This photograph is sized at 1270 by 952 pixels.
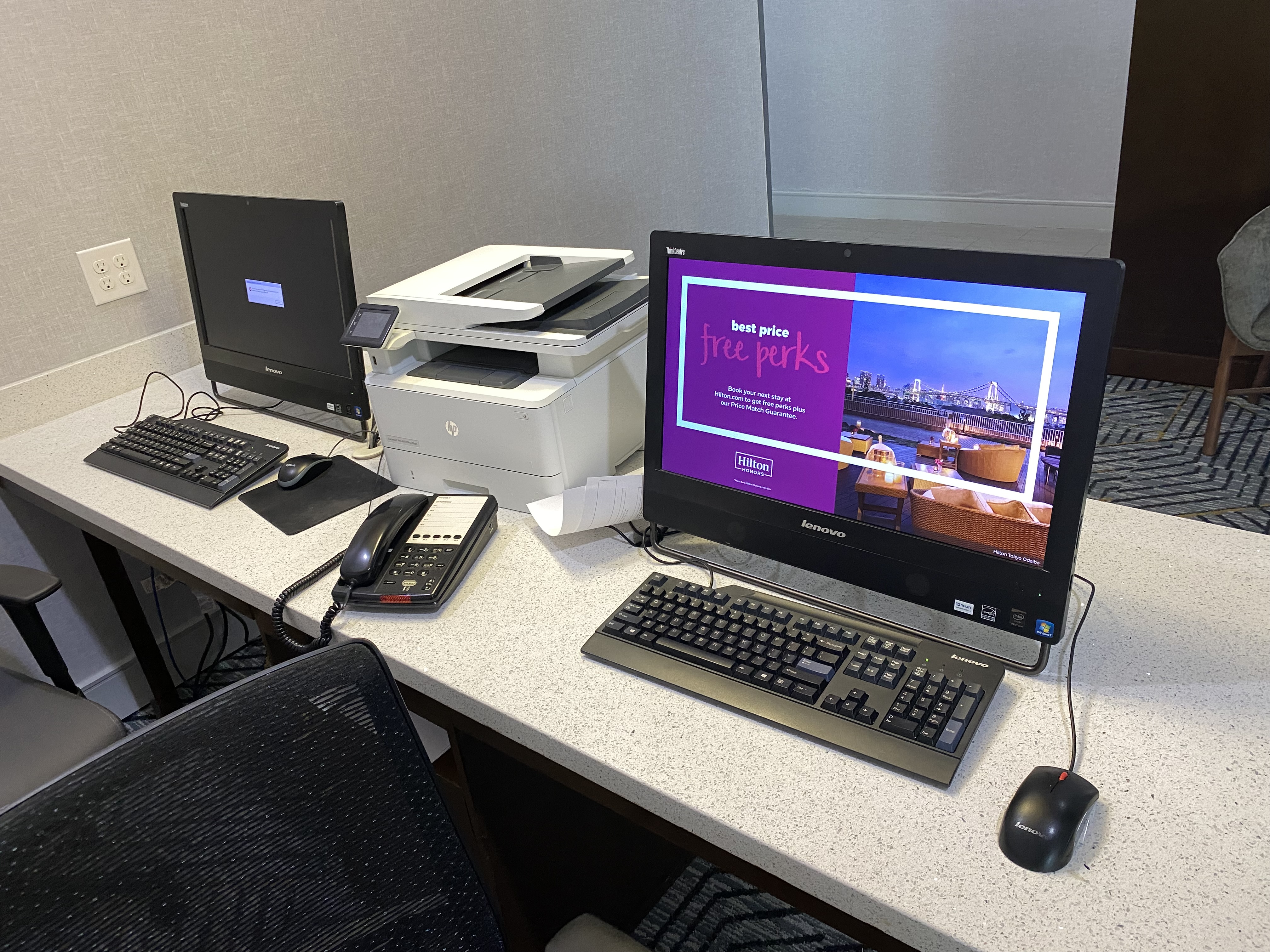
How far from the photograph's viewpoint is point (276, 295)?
1.74m

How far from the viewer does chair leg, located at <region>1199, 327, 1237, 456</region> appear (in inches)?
106

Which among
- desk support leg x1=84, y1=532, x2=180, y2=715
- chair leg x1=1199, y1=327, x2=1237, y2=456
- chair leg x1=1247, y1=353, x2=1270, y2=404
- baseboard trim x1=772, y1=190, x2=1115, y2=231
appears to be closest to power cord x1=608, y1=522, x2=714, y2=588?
desk support leg x1=84, y1=532, x2=180, y2=715

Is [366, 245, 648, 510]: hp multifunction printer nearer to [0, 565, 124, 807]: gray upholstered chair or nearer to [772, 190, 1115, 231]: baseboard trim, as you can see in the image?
[0, 565, 124, 807]: gray upholstered chair

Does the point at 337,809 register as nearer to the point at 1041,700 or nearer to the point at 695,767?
the point at 695,767

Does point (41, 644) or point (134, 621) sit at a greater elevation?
point (41, 644)

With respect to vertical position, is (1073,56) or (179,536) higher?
(1073,56)

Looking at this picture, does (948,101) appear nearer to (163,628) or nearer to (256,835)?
(163,628)

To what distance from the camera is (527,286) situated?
1.44m

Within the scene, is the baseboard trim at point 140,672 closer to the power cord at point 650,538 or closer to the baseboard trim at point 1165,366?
the power cord at point 650,538

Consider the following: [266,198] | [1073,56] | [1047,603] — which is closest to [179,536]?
[266,198]

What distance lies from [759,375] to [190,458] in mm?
1132

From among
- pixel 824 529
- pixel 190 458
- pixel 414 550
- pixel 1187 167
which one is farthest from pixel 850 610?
pixel 1187 167

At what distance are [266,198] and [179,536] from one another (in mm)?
662

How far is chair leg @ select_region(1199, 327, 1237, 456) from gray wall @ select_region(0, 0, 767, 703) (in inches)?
74.5
